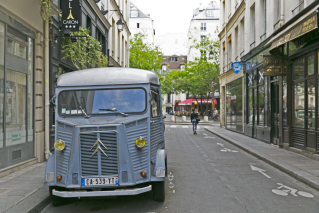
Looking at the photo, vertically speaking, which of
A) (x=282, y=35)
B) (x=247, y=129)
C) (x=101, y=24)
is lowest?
(x=247, y=129)

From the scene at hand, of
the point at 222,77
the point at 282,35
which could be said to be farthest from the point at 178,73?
the point at 282,35

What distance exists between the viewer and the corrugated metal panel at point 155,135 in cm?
584

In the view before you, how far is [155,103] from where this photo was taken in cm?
649

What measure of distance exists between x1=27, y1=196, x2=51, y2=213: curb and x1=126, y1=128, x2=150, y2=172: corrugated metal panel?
1.79 metres

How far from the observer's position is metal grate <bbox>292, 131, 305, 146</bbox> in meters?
11.9

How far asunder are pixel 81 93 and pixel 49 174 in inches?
60.0

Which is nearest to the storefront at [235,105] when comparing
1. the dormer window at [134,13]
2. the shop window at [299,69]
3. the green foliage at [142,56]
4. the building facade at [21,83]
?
the shop window at [299,69]

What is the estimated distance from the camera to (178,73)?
46.8m

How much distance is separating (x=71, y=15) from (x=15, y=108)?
4413 millimetres

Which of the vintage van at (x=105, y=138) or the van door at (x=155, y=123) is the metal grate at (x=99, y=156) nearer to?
the vintage van at (x=105, y=138)

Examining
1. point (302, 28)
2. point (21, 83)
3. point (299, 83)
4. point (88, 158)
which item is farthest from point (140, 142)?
point (299, 83)

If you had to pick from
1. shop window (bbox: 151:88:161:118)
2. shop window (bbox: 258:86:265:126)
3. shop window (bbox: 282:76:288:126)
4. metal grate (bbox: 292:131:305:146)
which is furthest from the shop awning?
shop window (bbox: 258:86:265:126)

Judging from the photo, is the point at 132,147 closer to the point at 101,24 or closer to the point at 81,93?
the point at 81,93

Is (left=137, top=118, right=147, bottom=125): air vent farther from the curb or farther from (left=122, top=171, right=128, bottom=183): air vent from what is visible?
the curb
